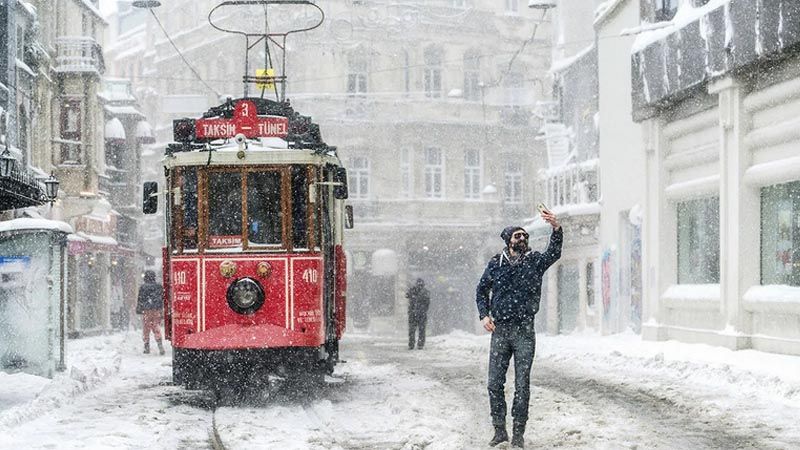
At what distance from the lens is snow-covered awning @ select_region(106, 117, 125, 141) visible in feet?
157

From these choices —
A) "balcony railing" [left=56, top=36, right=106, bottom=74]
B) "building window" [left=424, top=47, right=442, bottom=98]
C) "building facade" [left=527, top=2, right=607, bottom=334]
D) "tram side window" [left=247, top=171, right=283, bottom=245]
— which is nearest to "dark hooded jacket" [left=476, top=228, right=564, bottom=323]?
"tram side window" [left=247, top=171, right=283, bottom=245]

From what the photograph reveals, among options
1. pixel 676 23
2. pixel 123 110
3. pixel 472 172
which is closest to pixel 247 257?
pixel 676 23

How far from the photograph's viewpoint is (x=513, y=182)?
184 ft

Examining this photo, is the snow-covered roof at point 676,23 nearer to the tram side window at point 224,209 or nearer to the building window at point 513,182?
the tram side window at point 224,209

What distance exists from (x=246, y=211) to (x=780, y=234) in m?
8.92

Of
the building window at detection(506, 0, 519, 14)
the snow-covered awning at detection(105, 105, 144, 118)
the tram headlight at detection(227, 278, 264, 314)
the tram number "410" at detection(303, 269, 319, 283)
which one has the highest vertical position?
the building window at detection(506, 0, 519, 14)

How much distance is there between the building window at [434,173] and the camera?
54.4 m

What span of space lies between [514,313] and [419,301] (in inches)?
822

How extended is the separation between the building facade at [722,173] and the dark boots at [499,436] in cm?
917

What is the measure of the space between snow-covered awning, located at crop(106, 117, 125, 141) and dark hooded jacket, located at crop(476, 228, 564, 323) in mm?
38320

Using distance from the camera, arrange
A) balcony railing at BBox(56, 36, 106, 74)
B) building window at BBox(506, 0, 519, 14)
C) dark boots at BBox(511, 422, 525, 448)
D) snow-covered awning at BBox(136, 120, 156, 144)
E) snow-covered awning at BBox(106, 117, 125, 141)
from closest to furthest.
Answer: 1. dark boots at BBox(511, 422, 525, 448)
2. balcony railing at BBox(56, 36, 106, 74)
3. snow-covered awning at BBox(106, 117, 125, 141)
4. snow-covered awning at BBox(136, 120, 156, 144)
5. building window at BBox(506, 0, 519, 14)

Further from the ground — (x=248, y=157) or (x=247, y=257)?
(x=248, y=157)

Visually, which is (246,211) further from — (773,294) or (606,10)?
(606,10)

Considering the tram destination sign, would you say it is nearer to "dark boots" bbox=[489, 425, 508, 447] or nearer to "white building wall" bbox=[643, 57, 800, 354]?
"dark boots" bbox=[489, 425, 508, 447]
